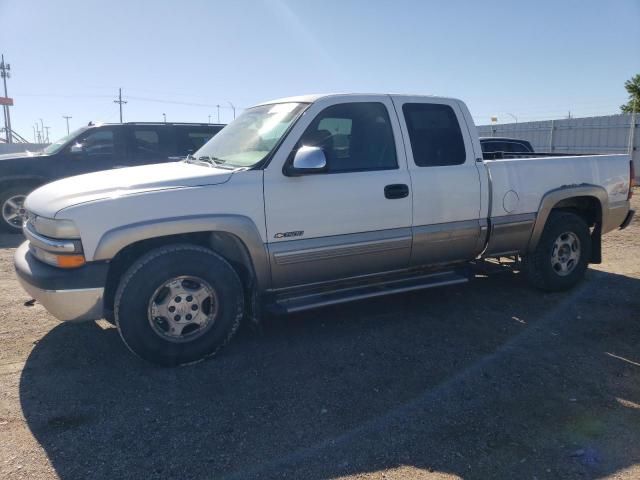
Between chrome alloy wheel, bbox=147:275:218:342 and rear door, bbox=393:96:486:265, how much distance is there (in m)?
1.86

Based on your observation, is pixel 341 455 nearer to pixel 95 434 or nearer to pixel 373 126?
pixel 95 434

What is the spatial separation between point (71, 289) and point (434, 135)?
325 cm

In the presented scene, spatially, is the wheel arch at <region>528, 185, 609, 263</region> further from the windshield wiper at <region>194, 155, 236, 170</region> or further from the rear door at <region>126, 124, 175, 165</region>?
the rear door at <region>126, 124, 175, 165</region>

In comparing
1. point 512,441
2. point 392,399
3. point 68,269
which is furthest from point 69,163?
point 512,441

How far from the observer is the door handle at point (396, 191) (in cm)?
425

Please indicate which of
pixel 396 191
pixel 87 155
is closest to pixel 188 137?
pixel 87 155

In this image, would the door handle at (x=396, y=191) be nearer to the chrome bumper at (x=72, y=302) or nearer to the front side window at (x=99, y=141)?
Answer: the chrome bumper at (x=72, y=302)

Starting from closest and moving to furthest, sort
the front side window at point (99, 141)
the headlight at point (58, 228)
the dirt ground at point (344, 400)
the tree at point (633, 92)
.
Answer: the dirt ground at point (344, 400)
the headlight at point (58, 228)
the front side window at point (99, 141)
the tree at point (633, 92)

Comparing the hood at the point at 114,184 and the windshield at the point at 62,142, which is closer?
the hood at the point at 114,184

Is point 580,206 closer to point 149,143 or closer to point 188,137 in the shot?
point 188,137

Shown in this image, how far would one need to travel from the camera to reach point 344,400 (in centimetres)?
327

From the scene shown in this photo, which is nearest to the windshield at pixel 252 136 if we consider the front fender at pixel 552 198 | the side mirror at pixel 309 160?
the side mirror at pixel 309 160

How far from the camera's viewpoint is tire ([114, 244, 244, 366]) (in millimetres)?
3494

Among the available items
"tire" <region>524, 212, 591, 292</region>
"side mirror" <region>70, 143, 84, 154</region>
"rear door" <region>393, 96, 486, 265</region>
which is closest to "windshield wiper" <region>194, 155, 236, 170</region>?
"rear door" <region>393, 96, 486, 265</region>
